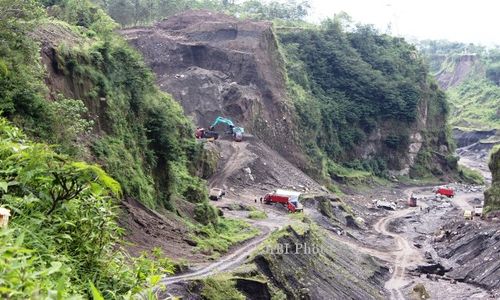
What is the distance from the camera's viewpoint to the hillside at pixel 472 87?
142 metres

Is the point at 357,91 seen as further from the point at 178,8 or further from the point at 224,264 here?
the point at 224,264

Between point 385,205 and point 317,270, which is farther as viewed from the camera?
point 385,205

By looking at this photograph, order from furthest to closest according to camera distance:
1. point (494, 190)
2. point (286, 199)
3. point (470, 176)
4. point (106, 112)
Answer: point (470, 176), point (494, 190), point (286, 199), point (106, 112)

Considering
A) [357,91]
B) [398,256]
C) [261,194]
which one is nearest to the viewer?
[398,256]

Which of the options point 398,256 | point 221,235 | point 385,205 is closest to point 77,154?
point 221,235

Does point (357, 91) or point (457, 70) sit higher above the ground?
point (357, 91)

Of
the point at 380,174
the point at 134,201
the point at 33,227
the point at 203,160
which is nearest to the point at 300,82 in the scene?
the point at 380,174

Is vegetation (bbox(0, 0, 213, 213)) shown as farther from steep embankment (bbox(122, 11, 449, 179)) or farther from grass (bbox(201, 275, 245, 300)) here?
steep embankment (bbox(122, 11, 449, 179))

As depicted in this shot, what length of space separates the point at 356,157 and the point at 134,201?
6827cm

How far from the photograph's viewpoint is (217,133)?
6575cm

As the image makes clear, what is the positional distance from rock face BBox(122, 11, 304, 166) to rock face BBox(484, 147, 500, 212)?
24.0 metres

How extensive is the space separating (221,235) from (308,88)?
200 feet

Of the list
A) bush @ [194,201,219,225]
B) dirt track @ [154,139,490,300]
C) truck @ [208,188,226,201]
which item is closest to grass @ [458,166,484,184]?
dirt track @ [154,139,490,300]

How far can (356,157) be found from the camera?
91.6m
